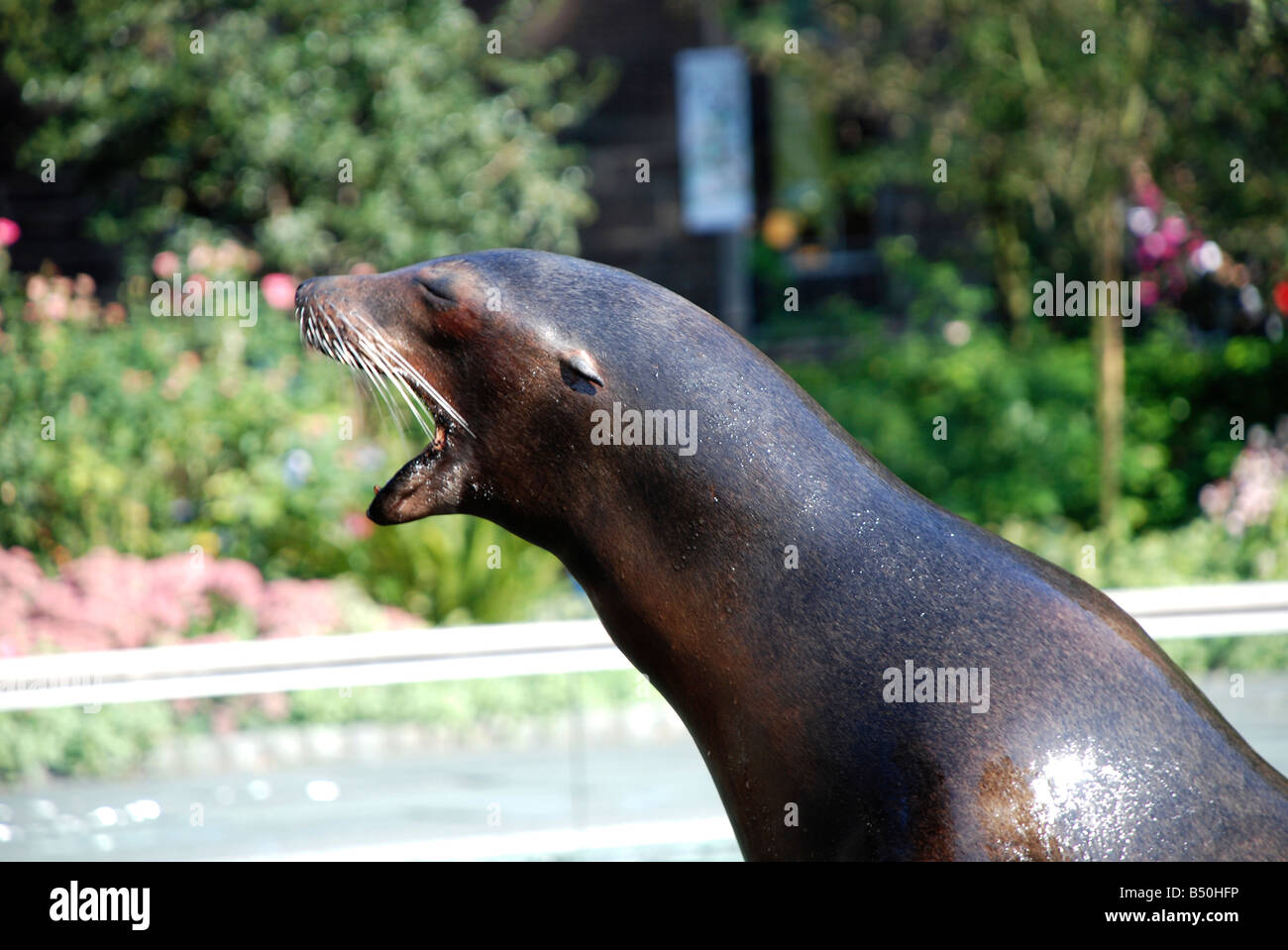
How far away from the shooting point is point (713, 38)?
1193cm

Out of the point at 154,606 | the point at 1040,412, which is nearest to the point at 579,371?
the point at 154,606

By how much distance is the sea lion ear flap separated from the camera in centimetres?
187

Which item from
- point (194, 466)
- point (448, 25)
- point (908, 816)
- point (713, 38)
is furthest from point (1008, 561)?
point (713, 38)

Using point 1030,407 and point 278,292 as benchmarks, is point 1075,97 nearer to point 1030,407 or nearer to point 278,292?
point 1030,407

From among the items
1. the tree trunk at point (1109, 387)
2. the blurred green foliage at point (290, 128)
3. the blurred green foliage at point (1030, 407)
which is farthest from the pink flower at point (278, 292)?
the tree trunk at point (1109, 387)

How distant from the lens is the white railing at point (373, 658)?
3189 millimetres

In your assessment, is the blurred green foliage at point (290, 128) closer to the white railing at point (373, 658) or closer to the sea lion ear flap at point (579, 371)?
the white railing at point (373, 658)

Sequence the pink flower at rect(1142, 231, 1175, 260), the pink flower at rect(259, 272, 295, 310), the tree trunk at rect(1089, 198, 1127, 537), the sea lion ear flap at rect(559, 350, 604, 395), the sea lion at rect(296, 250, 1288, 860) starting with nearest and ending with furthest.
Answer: the sea lion at rect(296, 250, 1288, 860) → the sea lion ear flap at rect(559, 350, 604, 395) → the pink flower at rect(259, 272, 295, 310) → the tree trunk at rect(1089, 198, 1127, 537) → the pink flower at rect(1142, 231, 1175, 260)

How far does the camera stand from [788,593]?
1813 mm

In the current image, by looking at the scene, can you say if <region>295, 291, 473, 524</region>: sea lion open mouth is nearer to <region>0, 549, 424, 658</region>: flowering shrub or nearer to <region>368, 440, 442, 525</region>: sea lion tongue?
<region>368, 440, 442, 525</region>: sea lion tongue

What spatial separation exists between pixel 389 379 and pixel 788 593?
1.99 feet

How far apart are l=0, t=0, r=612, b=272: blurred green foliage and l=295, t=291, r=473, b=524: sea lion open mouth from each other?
7.02 m

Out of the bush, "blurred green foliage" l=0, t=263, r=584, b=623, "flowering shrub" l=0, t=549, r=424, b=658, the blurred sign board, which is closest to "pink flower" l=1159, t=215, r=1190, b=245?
the bush

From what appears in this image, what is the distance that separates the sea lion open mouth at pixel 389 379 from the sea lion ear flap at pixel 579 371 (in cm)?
16
